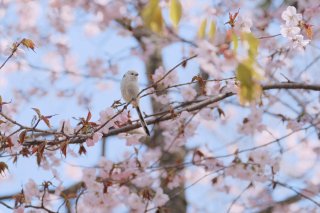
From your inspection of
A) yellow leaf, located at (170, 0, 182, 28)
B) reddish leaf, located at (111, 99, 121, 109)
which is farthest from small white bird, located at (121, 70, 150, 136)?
yellow leaf, located at (170, 0, 182, 28)

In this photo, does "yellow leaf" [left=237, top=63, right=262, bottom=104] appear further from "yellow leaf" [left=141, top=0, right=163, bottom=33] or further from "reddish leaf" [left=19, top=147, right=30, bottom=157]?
"reddish leaf" [left=19, top=147, right=30, bottom=157]

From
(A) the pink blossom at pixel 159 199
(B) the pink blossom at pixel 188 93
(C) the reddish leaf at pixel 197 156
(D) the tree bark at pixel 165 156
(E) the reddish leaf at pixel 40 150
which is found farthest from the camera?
(D) the tree bark at pixel 165 156

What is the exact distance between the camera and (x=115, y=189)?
3658 mm

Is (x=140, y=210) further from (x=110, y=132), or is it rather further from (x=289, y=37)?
(x=289, y=37)

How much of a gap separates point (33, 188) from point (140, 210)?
0.90 meters

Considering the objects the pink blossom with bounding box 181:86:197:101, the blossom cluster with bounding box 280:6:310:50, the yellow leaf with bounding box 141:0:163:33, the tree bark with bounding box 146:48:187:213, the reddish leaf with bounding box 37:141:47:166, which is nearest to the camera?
the yellow leaf with bounding box 141:0:163:33

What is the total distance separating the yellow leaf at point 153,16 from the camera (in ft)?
3.85

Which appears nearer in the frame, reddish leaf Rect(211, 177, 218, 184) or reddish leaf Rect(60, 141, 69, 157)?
reddish leaf Rect(60, 141, 69, 157)

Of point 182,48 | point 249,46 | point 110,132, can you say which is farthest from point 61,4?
point 249,46

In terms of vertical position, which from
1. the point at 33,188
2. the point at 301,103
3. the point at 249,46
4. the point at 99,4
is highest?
the point at 99,4

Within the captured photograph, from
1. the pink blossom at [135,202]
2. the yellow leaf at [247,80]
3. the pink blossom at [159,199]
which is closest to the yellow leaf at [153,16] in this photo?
the yellow leaf at [247,80]

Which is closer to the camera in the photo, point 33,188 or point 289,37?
point 289,37

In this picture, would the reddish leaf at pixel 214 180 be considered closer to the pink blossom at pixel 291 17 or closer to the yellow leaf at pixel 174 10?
the pink blossom at pixel 291 17

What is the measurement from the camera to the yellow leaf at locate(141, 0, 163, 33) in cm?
117
